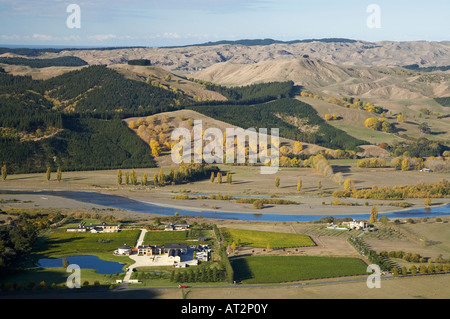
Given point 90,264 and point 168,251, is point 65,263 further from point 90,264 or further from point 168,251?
point 168,251

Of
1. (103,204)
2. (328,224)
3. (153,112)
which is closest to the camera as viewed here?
(328,224)

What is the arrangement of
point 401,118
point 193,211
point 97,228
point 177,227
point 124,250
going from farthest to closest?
point 401,118, point 193,211, point 177,227, point 97,228, point 124,250

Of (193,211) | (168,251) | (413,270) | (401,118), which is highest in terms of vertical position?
(401,118)

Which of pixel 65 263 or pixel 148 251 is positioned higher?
pixel 148 251

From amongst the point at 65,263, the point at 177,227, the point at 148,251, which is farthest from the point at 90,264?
the point at 177,227

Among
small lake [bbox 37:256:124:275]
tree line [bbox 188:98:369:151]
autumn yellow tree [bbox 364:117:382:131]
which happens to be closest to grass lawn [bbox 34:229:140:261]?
small lake [bbox 37:256:124:275]

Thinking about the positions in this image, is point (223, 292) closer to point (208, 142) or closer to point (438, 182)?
point (438, 182)
